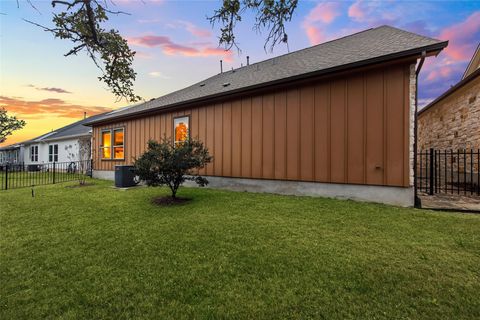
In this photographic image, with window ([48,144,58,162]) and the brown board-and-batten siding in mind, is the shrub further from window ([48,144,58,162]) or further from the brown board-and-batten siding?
window ([48,144,58,162])

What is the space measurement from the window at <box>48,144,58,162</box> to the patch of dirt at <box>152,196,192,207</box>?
19.3m

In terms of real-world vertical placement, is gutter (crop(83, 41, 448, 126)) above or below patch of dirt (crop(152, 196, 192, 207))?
above

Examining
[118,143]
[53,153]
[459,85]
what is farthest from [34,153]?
[459,85]

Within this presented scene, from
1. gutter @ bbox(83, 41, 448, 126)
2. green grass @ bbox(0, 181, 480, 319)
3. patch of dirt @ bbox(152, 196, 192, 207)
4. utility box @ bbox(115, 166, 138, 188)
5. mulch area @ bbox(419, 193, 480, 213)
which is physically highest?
gutter @ bbox(83, 41, 448, 126)

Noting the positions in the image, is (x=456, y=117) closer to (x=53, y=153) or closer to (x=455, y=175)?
(x=455, y=175)

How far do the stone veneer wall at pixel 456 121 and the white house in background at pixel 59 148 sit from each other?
2012 cm

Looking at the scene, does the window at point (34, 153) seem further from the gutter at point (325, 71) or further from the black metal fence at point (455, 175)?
the black metal fence at point (455, 175)

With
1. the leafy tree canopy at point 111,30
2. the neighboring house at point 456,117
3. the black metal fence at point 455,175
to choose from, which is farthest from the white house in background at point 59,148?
the neighboring house at point 456,117

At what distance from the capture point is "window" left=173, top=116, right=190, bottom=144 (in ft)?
30.3

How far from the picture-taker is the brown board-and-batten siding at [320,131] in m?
5.34

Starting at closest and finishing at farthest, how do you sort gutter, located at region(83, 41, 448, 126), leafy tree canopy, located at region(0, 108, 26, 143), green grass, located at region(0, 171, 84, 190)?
gutter, located at region(83, 41, 448, 126) → green grass, located at region(0, 171, 84, 190) → leafy tree canopy, located at region(0, 108, 26, 143)

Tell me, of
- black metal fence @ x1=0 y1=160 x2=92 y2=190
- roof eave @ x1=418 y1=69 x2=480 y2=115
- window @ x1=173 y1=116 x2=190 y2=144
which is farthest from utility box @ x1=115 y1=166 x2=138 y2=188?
roof eave @ x1=418 y1=69 x2=480 y2=115

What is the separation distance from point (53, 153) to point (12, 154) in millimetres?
17342

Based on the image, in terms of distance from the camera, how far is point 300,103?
6.61 meters
